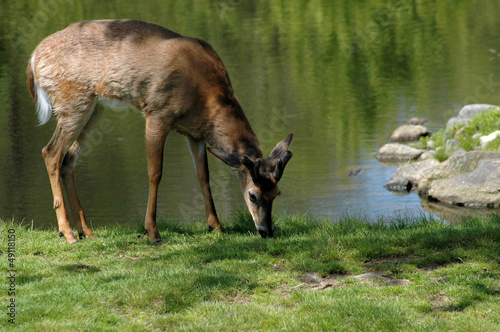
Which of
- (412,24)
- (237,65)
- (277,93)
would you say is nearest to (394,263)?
(277,93)

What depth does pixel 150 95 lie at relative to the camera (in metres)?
8.30

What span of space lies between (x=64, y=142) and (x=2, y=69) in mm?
22674

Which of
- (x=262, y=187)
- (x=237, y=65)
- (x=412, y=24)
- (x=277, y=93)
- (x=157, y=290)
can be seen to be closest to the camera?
(x=157, y=290)

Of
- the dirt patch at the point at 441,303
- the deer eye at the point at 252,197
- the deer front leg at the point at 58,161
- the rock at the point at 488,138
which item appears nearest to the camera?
the dirt patch at the point at 441,303

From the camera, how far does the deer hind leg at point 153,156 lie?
27.0 ft

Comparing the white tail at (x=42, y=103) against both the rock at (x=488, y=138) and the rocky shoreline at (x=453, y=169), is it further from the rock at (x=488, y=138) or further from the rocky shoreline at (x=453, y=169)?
the rock at (x=488, y=138)

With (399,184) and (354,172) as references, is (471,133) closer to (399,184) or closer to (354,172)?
(399,184)

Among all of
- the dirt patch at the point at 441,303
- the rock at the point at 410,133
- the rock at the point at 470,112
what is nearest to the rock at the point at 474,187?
the rock at the point at 470,112

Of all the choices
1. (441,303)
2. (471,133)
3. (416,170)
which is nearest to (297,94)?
(471,133)

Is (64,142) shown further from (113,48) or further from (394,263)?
(394,263)

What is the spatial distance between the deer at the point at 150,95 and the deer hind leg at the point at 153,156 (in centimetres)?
1

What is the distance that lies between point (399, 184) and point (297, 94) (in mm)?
9419

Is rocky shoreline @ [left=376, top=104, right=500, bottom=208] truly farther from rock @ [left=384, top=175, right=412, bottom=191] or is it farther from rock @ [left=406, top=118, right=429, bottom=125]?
rock @ [left=406, top=118, right=429, bottom=125]

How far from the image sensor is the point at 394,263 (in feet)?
22.0
